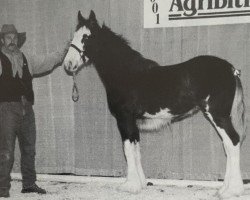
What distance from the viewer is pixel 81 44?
4.95m

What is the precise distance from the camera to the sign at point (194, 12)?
484 cm

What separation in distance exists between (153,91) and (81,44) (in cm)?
97

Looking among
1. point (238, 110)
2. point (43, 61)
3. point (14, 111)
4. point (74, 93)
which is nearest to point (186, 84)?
point (238, 110)

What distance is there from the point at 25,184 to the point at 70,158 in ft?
2.39

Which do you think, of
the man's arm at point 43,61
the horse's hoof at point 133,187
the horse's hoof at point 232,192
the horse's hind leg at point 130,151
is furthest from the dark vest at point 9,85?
the horse's hoof at point 232,192

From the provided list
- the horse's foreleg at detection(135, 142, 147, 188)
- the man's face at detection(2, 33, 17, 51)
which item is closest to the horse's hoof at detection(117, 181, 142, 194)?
the horse's foreleg at detection(135, 142, 147, 188)

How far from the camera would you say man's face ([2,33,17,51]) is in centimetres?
484

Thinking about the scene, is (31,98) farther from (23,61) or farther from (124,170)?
(124,170)

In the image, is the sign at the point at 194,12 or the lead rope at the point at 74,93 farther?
the lead rope at the point at 74,93

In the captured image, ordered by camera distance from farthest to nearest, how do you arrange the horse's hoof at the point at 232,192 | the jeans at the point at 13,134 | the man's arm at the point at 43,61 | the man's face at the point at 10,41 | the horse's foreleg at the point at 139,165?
the man's arm at the point at 43,61, the horse's foreleg at the point at 139,165, the man's face at the point at 10,41, the jeans at the point at 13,134, the horse's hoof at the point at 232,192

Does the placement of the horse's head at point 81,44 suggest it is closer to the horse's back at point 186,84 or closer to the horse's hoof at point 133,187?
the horse's back at point 186,84

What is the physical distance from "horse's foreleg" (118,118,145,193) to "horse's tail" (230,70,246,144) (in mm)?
1089

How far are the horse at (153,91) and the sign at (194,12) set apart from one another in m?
0.47

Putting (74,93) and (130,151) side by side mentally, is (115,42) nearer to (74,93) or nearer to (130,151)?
(74,93)
